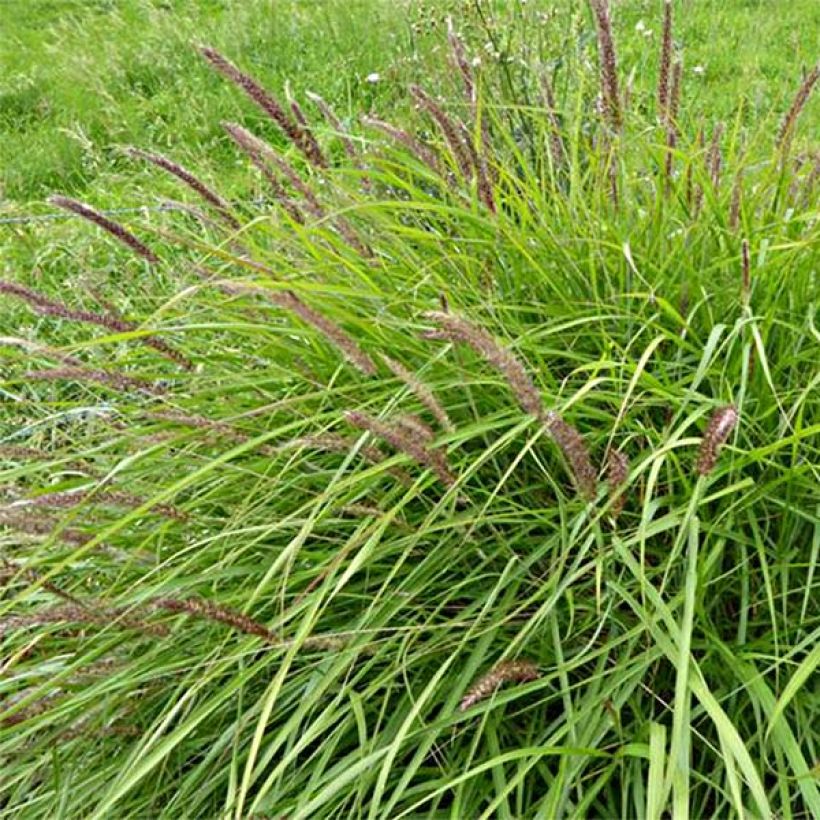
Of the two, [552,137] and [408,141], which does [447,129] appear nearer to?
[408,141]

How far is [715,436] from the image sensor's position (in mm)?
1394

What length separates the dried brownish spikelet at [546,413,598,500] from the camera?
148 centimetres

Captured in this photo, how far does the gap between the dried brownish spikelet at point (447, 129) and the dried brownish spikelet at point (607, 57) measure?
29cm

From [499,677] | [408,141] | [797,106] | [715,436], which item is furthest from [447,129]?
[499,677]

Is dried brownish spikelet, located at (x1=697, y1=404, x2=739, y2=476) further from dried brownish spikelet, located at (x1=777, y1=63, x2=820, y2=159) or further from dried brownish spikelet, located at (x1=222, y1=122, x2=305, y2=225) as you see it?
dried brownish spikelet, located at (x1=222, y1=122, x2=305, y2=225)

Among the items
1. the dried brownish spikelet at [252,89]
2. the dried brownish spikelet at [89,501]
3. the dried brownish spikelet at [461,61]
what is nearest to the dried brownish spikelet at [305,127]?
the dried brownish spikelet at [252,89]

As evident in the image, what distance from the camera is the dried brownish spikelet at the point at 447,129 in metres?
2.14

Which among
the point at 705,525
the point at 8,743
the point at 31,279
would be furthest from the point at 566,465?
the point at 31,279

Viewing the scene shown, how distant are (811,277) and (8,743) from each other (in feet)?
5.54

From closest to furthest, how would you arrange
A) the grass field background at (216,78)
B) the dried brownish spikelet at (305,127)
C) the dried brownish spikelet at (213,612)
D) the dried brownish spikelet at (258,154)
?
the dried brownish spikelet at (213,612) → the dried brownish spikelet at (258,154) → the dried brownish spikelet at (305,127) → the grass field background at (216,78)

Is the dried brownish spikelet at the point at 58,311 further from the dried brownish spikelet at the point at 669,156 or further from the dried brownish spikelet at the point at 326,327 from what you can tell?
the dried brownish spikelet at the point at 669,156

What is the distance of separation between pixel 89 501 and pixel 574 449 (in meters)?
0.83

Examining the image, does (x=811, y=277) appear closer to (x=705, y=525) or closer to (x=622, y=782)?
(x=705, y=525)

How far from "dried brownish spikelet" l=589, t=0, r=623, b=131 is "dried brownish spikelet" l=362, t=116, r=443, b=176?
0.38m
